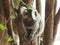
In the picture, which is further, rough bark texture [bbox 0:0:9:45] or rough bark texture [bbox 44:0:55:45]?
rough bark texture [bbox 44:0:55:45]

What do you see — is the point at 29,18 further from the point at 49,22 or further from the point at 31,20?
the point at 49,22

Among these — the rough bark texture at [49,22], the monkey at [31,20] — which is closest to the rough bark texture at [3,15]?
the monkey at [31,20]

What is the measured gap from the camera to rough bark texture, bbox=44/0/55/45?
1270 mm

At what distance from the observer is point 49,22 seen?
1300 mm

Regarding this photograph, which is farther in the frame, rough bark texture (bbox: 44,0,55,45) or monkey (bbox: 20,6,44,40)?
rough bark texture (bbox: 44,0,55,45)

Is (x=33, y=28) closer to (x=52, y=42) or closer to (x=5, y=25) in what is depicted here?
(x=5, y=25)

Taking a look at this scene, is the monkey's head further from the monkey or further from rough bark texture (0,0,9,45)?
rough bark texture (0,0,9,45)

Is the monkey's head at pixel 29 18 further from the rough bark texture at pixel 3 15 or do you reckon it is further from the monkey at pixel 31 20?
the rough bark texture at pixel 3 15

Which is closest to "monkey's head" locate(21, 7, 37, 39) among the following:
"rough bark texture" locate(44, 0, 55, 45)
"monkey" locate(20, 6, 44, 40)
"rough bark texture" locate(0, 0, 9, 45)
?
"monkey" locate(20, 6, 44, 40)

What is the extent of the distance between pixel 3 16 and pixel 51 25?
15.9 inches

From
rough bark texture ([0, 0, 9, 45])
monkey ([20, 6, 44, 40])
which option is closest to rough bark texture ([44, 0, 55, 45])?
monkey ([20, 6, 44, 40])

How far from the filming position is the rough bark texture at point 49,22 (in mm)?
1270

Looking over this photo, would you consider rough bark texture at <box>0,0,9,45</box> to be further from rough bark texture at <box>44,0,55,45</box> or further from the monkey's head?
rough bark texture at <box>44,0,55,45</box>

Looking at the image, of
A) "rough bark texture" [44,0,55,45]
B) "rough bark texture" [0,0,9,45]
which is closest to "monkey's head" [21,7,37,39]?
"rough bark texture" [0,0,9,45]
